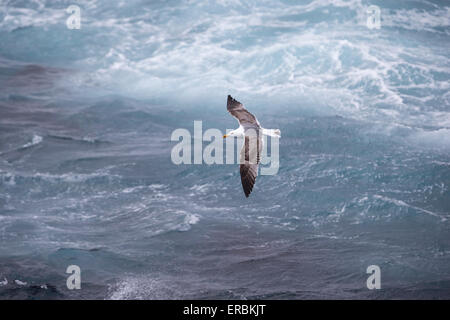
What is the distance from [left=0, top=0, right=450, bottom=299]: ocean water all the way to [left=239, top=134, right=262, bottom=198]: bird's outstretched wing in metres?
2.78

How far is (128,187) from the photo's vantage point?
63.1ft

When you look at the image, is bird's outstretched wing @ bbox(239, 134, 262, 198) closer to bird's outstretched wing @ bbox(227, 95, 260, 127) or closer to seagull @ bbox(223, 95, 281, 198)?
seagull @ bbox(223, 95, 281, 198)

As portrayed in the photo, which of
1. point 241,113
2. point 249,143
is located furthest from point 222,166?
point 249,143

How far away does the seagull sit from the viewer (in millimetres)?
12469

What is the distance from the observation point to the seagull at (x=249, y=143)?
40.9 feet

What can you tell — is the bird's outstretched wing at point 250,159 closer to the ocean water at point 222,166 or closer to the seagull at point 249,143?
the seagull at point 249,143

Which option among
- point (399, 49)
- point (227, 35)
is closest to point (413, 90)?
point (399, 49)

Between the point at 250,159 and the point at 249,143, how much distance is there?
338mm

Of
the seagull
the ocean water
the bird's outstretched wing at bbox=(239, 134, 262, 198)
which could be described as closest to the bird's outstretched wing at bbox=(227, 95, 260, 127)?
the seagull

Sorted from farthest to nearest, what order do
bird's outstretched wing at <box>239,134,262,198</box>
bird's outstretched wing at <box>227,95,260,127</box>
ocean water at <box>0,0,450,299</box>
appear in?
1. ocean water at <box>0,0,450,299</box>
2. bird's outstretched wing at <box>227,95,260,127</box>
3. bird's outstretched wing at <box>239,134,262,198</box>

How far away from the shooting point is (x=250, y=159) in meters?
12.7

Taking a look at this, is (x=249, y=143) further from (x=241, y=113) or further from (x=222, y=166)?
(x=222, y=166)

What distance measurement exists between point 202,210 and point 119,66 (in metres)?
13.1

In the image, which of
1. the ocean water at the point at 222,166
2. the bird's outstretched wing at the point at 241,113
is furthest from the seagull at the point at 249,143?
the ocean water at the point at 222,166
